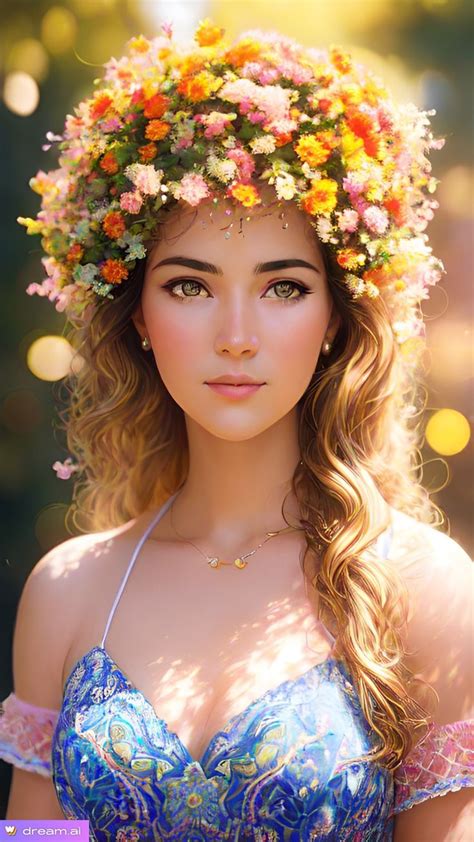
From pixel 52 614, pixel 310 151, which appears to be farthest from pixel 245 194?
pixel 52 614

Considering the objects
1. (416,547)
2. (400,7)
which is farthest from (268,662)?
(400,7)

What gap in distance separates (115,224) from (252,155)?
362 mm

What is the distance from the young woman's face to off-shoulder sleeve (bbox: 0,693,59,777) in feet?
2.95

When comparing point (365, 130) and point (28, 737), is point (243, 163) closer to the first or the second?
point (365, 130)

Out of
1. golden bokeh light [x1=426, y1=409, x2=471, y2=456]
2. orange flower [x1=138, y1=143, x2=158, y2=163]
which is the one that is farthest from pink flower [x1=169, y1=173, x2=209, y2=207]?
golden bokeh light [x1=426, y1=409, x2=471, y2=456]

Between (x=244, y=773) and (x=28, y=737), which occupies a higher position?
(x=244, y=773)

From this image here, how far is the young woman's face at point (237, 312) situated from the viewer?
212cm

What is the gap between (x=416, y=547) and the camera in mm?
2215

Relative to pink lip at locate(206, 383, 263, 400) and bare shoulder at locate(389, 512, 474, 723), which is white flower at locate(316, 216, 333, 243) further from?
bare shoulder at locate(389, 512, 474, 723)

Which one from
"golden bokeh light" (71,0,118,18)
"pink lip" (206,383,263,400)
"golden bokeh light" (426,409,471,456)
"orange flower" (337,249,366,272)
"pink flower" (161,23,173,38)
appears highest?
"golden bokeh light" (71,0,118,18)

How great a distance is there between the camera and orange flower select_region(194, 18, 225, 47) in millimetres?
2301

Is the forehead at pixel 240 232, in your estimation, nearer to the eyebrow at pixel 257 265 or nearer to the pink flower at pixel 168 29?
the eyebrow at pixel 257 265

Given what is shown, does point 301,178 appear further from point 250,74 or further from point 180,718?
point 180,718

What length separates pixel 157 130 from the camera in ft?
7.23
